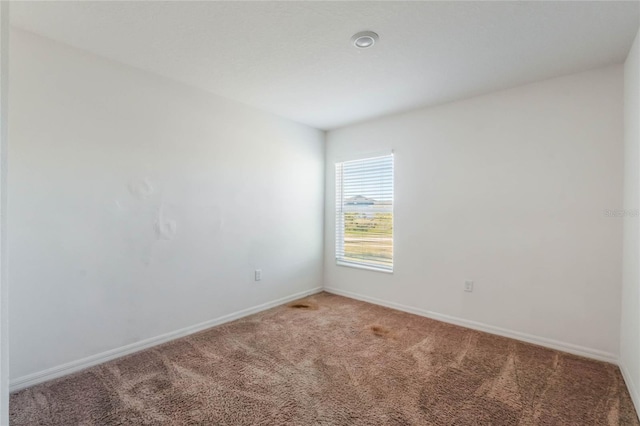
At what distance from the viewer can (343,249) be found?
4.39 metres

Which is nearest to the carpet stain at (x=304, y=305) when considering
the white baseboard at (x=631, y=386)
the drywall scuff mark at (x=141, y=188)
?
the drywall scuff mark at (x=141, y=188)

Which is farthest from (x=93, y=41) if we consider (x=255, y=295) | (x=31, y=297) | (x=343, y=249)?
(x=343, y=249)

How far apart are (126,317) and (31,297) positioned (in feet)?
2.17

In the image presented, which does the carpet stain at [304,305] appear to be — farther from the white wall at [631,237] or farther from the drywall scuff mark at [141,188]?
the white wall at [631,237]

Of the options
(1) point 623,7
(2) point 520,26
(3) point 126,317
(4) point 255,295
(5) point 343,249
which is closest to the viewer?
(1) point 623,7

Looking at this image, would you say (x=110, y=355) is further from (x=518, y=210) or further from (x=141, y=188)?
(x=518, y=210)

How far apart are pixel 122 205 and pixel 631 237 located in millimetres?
3971

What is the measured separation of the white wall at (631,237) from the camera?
6.50 ft

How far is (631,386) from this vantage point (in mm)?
2023

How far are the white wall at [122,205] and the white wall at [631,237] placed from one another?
10.7 ft

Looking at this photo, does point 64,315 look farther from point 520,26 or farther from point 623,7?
point 623,7

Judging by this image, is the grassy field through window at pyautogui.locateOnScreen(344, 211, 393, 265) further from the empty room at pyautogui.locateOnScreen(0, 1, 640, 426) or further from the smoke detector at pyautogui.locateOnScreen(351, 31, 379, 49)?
the smoke detector at pyautogui.locateOnScreen(351, 31, 379, 49)

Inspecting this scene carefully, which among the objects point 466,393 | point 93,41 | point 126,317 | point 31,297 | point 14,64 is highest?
point 93,41

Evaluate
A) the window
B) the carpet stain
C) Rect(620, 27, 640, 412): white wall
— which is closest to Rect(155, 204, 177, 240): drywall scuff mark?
the carpet stain
